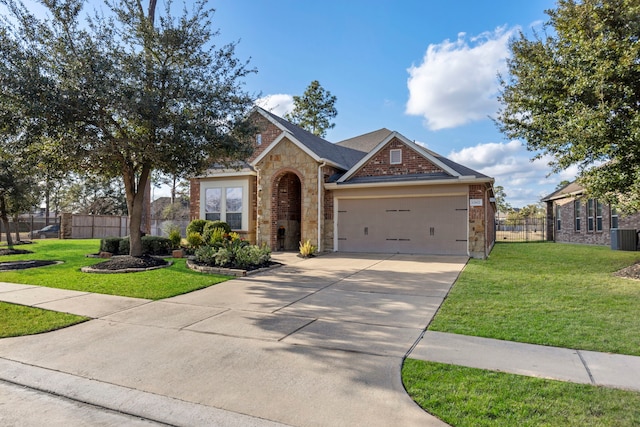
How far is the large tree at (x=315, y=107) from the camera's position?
32.0m

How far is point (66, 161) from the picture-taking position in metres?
9.66

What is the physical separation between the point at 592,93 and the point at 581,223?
15728mm

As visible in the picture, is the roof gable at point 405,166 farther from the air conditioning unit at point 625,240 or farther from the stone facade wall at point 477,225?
the air conditioning unit at point 625,240

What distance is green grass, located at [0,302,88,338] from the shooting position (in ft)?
17.0

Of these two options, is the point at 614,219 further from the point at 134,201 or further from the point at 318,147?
the point at 134,201

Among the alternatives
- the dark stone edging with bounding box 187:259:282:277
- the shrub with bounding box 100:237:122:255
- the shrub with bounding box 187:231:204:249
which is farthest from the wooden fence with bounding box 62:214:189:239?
the dark stone edging with bounding box 187:259:282:277

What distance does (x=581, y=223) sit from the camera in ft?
72.7

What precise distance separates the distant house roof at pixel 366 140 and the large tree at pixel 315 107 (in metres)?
5.49

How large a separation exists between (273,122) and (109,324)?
14894mm

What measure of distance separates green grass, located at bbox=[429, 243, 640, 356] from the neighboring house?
10.4 meters

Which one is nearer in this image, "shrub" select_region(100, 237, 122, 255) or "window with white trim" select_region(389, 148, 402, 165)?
"shrub" select_region(100, 237, 122, 255)

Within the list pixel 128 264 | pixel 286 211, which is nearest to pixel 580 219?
pixel 286 211

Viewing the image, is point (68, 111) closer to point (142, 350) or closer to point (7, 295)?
point (7, 295)

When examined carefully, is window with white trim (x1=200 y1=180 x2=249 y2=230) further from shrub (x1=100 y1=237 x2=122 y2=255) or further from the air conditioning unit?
the air conditioning unit
